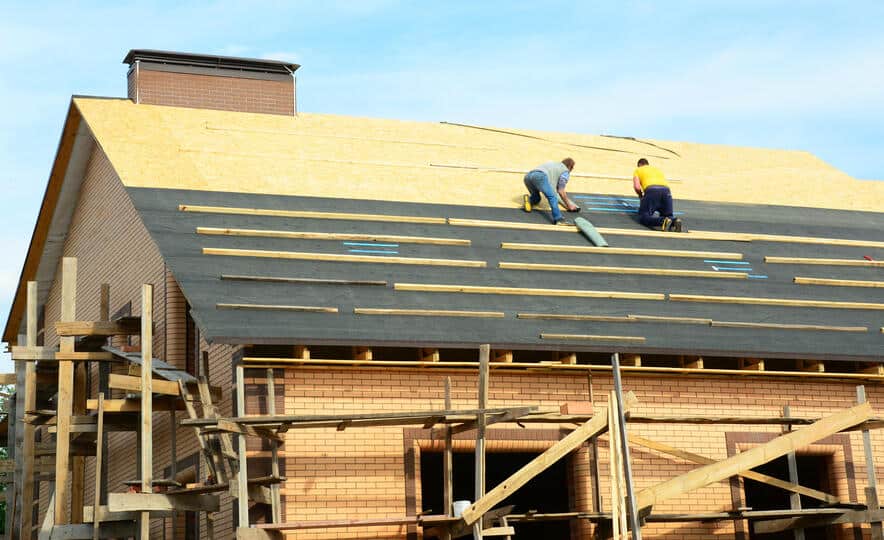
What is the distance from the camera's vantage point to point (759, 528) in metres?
17.5

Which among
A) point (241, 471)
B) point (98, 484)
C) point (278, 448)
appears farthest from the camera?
point (98, 484)

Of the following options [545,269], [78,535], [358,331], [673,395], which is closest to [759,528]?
[673,395]

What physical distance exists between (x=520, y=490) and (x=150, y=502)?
27.2 ft

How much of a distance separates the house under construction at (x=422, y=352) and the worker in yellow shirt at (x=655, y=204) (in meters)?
0.38

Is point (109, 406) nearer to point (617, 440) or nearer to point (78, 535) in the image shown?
point (78, 535)

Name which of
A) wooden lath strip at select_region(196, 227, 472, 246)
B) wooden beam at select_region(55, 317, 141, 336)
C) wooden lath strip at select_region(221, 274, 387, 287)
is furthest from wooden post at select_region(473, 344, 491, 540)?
wooden beam at select_region(55, 317, 141, 336)

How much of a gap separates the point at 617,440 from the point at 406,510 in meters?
2.78

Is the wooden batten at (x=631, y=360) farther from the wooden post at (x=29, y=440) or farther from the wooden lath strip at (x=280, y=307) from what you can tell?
the wooden post at (x=29, y=440)

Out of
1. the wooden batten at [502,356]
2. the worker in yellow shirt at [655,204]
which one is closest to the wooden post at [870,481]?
the worker in yellow shirt at [655,204]

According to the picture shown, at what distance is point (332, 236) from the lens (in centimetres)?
1812

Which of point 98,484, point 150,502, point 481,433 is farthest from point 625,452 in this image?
point 98,484

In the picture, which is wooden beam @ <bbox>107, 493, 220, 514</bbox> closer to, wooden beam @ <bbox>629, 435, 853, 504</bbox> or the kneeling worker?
wooden beam @ <bbox>629, 435, 853, 504</bbox>

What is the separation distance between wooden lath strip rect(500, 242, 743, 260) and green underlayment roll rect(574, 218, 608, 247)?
0.44ft

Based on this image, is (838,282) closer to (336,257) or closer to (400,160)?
(400,160)
